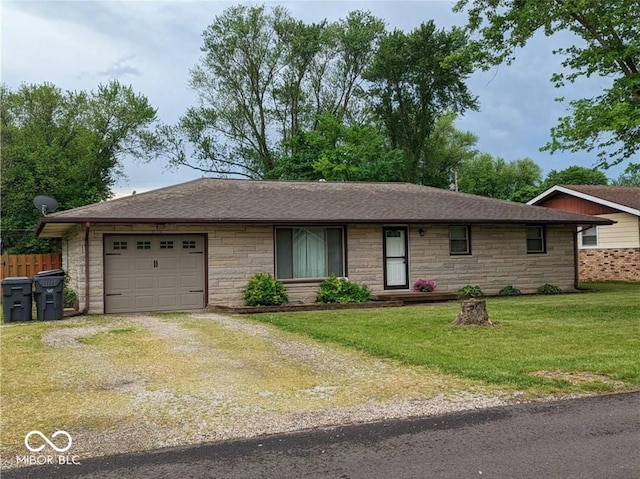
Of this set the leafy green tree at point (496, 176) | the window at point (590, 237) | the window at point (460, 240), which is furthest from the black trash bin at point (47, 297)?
the leafy green tree at point (496, 176)

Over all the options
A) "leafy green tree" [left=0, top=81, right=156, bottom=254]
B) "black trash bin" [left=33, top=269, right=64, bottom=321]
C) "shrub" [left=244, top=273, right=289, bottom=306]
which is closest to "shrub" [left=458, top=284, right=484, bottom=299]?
"shrub" [left=244, top=273, right=289, bottom=306]

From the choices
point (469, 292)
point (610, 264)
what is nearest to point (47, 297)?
point (469, 292)

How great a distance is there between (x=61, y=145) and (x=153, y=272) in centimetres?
2160

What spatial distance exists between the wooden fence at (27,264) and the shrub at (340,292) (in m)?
11.0

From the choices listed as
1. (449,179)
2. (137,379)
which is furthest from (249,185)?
(449,179)

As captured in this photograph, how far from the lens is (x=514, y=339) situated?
903 centimetres

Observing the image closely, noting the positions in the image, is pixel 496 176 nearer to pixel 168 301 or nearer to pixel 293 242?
pixel 293 242

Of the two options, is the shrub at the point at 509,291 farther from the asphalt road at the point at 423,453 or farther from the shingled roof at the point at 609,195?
the asphalt road at the point at 423,453

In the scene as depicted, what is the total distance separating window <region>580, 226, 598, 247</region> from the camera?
949 inches

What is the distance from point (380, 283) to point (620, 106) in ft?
24.9

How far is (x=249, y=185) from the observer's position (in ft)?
60.2

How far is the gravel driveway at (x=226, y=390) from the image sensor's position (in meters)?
4.86

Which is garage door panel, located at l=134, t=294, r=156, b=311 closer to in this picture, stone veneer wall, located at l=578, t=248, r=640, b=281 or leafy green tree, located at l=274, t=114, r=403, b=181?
stone veneer wall, located at l=578, t=248, r=640, b=281

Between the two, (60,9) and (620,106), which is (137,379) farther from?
(620,106)
